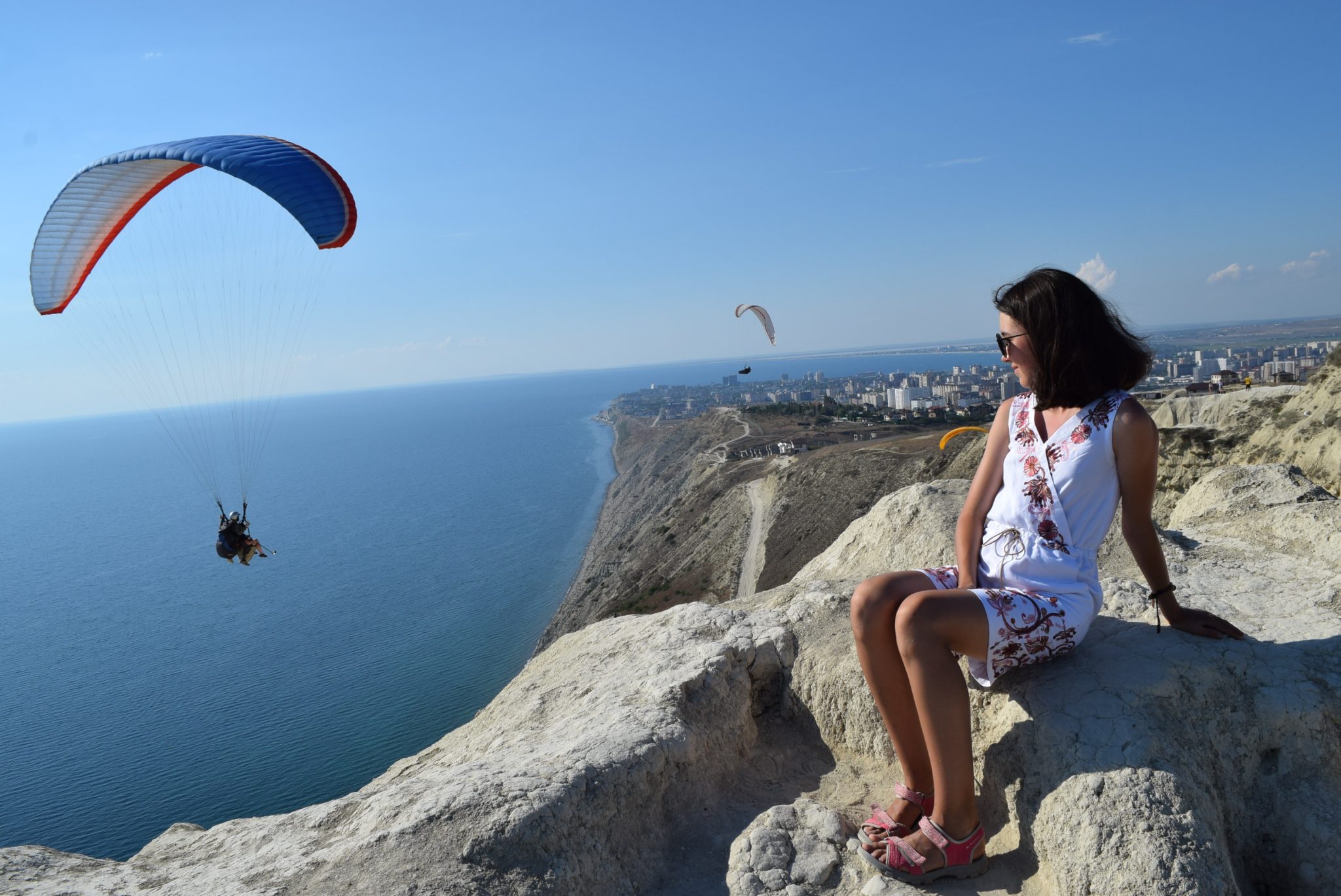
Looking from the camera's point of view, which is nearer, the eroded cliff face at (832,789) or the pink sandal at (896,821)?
the eroded cliff face at (832,789)

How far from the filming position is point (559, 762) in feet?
11.6

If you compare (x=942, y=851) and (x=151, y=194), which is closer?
(x=942, y=851)

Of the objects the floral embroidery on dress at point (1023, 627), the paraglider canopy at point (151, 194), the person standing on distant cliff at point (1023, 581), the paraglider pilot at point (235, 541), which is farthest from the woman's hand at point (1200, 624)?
the paraglider pilot at point (235, 541)

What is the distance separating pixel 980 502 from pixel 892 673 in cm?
88

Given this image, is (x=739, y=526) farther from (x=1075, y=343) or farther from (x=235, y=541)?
(x=1075, y=343)

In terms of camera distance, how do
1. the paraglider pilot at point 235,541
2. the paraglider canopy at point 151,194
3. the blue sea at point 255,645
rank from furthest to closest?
the blue sea at point 255,645 < the paraglider pilot at point 235,541 < the paraglider canopy at point 151,194

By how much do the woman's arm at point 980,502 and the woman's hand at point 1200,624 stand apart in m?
0.84

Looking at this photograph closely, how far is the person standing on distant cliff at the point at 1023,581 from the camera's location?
2.95 meters

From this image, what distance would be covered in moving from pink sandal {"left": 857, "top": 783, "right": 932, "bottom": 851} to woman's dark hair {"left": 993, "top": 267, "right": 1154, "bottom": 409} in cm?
167

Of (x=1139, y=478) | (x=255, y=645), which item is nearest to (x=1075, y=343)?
(x=1139, y=478)

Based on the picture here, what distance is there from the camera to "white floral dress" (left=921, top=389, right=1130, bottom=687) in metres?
3.07

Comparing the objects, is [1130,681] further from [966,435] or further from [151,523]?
[151,523]

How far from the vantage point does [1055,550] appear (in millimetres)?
3105

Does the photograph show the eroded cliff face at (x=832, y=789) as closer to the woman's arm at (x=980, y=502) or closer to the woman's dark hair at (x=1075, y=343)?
the woman's arm at (x=980, y=502)
